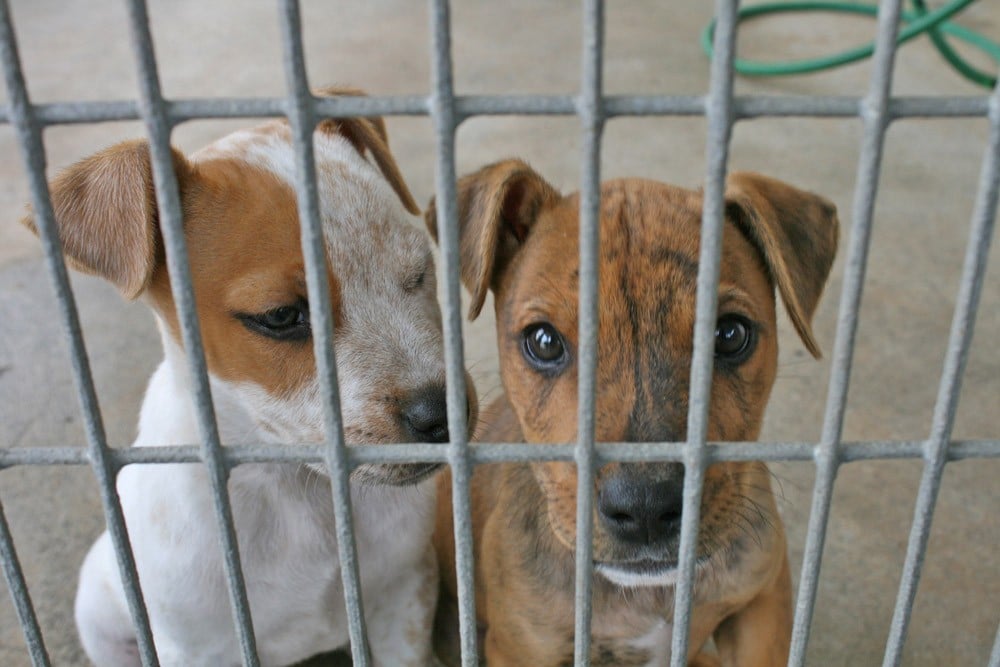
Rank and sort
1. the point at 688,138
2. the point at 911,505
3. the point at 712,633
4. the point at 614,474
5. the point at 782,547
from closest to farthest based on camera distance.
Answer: the point at 614,474 < the point at 782,547 < the point at 712,633 < the point at 911,505 < the point at 688,138

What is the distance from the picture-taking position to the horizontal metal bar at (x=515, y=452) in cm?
171

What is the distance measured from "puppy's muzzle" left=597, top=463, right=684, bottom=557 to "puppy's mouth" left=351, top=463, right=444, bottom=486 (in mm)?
522

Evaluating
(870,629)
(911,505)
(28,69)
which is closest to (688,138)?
(911,505)

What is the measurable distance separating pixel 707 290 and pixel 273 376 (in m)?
1.25

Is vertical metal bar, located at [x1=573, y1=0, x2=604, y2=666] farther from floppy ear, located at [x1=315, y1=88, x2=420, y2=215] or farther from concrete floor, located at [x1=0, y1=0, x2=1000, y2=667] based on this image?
concrete floor, located at [x1=0, y1=0, x2=1000, y2=667]

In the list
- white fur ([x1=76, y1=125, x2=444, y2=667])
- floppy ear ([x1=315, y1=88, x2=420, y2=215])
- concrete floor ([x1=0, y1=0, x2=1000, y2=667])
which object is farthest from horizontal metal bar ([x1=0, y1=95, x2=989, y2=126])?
concrete floor ([x1=0, y1=0, x2=1000, y2=667])

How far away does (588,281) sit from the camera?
1.59 meters

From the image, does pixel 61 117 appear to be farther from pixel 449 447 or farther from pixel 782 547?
pixel 782 547

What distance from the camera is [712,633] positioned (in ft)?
9.97

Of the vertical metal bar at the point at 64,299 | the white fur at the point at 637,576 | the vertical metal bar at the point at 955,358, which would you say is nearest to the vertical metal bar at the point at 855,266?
the vertical metal bar at the point at 955,358

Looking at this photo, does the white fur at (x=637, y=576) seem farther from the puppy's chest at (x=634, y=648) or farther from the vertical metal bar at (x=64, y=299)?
the vertical metal bar at (x=64, y=299)

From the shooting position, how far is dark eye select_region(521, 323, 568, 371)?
2.50 metres

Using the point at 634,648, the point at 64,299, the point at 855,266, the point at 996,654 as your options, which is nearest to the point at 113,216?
the point at 64,299

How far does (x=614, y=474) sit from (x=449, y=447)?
49 cm
